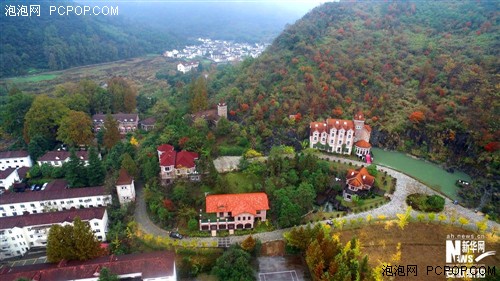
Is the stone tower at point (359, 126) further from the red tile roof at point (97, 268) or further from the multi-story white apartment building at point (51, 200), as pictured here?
the multi-story white apartment building at point (51, 200)

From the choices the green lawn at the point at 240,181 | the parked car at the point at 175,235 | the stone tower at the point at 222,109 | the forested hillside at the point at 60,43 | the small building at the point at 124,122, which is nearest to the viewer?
the parked car at the point at 175,235

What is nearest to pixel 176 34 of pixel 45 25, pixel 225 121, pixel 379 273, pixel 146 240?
pixel 45 25

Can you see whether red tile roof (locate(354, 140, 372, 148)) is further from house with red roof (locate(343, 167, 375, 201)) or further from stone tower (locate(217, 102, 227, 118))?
stone tower (locate(217, 102, 227, 118))

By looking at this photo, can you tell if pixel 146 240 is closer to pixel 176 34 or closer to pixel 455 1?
pixel 455 1

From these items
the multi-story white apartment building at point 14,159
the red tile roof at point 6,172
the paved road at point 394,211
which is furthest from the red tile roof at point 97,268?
the multi-story white apartment building at point 14,159

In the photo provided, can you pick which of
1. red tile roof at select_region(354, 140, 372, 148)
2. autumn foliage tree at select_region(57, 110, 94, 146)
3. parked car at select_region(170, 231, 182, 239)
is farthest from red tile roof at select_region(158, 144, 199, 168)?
red tile roof at select_region(354, 140, 372, 148)

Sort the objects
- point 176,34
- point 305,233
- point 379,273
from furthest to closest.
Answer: point 176,34
point 305,233
point 379,273
